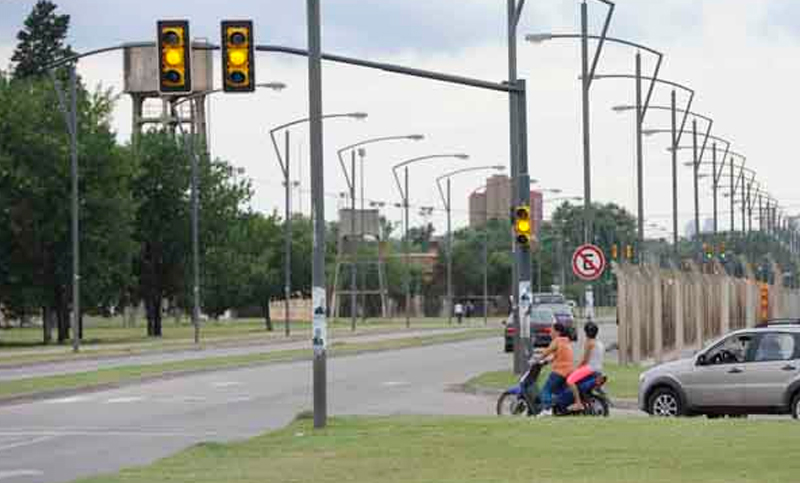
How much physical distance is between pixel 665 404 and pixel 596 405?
2.00 meters

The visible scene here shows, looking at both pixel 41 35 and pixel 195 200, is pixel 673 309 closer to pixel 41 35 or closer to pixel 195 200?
pixel 195 200

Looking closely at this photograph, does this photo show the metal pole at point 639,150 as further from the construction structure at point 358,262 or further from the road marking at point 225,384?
the construction structure at point 358,262

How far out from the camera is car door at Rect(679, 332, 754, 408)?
2617cm

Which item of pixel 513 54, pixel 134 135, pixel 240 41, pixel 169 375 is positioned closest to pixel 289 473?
pixel 240 41

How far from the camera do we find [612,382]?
36.4m

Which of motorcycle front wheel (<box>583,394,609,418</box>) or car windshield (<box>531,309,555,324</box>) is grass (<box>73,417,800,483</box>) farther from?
car windshield (<box>531,309,555,324</box>)

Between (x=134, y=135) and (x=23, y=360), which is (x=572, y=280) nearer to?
(x=134, y=135)

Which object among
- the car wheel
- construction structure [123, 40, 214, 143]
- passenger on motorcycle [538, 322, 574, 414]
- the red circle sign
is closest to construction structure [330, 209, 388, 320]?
construction structure [123, 40, 214, 143]

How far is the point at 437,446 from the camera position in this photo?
20.6 meters

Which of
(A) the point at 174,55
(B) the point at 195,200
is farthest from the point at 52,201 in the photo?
(A) the point at 174,55

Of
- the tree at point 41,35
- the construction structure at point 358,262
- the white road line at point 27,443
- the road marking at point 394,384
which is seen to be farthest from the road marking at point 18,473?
the tree at point 41,35

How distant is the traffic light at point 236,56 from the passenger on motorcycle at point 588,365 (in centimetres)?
619

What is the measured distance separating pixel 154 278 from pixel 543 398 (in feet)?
233

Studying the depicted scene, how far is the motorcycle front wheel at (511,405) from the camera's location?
26220 millimetres
